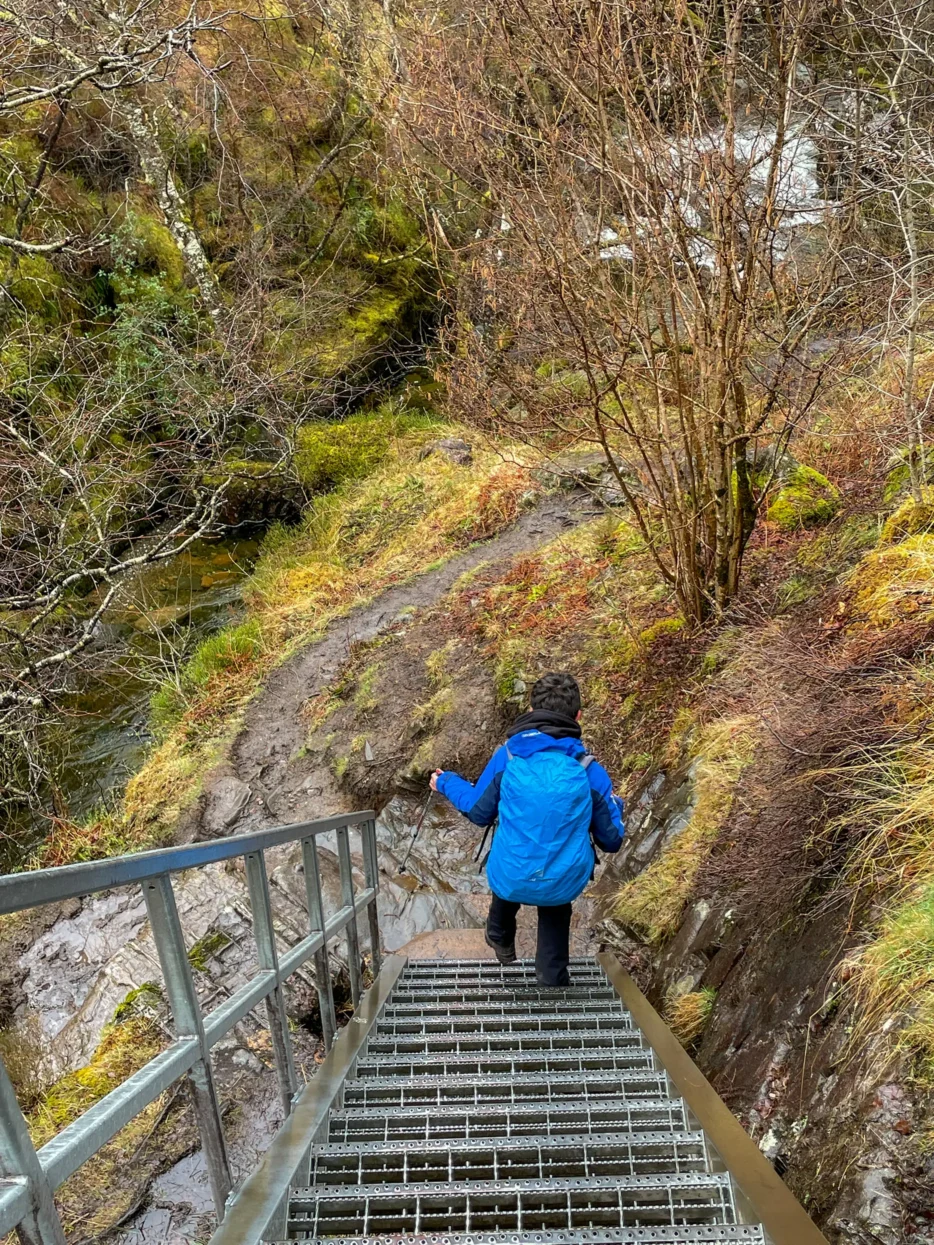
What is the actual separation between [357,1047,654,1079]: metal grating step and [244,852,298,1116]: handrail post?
56 cm

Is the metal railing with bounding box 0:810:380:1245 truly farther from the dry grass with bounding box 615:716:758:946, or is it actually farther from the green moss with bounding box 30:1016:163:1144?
the green moss with bounding box 30:1016:163:1144

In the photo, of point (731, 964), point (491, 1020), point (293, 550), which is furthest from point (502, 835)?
point (293, 550)

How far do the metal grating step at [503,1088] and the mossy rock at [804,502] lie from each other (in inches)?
209

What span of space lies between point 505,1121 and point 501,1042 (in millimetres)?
824

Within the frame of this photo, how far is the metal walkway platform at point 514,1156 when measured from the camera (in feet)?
6.72

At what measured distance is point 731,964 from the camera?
367cm

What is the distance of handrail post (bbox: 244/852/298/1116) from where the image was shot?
2.59m

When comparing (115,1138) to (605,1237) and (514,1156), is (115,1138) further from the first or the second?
(605,1237)

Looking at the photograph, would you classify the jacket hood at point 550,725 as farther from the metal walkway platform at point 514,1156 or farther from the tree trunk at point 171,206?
the tree trunk at point 171,206

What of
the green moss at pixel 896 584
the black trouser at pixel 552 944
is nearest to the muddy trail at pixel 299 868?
the black trouser at pixel 552 944

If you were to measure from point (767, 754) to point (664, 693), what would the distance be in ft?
7.53

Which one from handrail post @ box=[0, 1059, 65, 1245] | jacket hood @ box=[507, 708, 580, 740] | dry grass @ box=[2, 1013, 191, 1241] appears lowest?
dry grass @ box=[2, 1013, 191, 1241]

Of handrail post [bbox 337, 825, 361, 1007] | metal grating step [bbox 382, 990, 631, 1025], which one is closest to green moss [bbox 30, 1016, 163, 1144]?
handrail post [bbox 337, 825, 361, 1007]

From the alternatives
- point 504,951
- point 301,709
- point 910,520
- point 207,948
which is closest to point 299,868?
point 207,948
